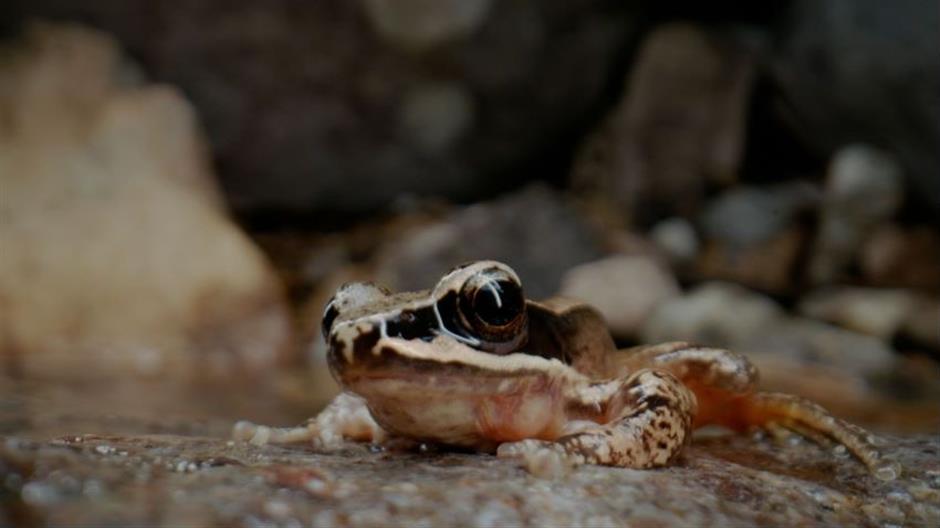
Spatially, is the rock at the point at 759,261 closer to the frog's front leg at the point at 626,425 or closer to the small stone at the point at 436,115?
the small stone at the point at 436,115

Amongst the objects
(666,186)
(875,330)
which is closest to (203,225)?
(666,186)

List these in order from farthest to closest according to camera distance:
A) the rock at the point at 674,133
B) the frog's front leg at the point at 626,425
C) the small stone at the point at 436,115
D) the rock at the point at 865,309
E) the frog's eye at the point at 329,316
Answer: the rock at the point at 674,133 < the small stone at the point at 436,115 < the rock at the point at 865,309 < the frog's eye at the point at 329,316 < the frog's front leg at the point at 626,425

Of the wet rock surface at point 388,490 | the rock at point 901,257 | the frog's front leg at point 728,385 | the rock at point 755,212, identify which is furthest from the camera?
the rock at point 755,212

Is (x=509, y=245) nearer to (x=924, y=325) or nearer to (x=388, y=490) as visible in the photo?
(x=924, y=325)

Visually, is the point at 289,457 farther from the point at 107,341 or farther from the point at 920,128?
the point at 920,128

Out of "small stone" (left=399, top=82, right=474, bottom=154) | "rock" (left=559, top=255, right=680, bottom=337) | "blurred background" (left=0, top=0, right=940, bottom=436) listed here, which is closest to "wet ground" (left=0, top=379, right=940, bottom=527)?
"blurred background" (left=0, top=0, right=940, bottom=436)

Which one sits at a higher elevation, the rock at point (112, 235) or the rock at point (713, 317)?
the rock at point (112, 235)

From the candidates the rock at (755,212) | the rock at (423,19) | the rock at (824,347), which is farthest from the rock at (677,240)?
the rock at (423,19)

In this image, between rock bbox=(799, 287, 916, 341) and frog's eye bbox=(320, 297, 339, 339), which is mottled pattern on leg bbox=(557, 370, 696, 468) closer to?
frog's eye bbox=(320, 297, 339, 339)
